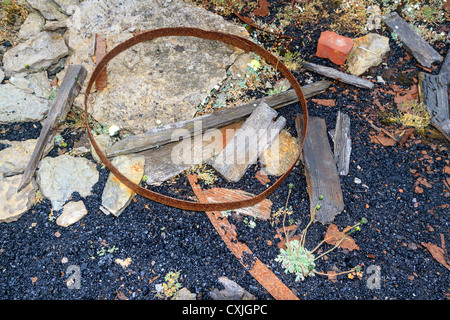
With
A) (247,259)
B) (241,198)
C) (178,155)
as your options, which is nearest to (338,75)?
(241,198)

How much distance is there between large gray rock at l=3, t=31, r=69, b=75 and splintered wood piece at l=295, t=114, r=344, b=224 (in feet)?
10.9

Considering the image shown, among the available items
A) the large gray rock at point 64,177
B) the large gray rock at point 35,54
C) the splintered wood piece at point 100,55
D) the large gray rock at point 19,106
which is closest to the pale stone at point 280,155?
the large gray rock at point 64,177

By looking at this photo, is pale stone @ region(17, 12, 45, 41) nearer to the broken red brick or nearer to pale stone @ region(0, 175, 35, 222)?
pale stone @ region(0, 175, 35, 222)

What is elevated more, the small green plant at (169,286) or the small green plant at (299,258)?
the small green plant at (299,258)

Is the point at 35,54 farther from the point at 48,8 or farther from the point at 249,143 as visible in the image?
the point at 249,143

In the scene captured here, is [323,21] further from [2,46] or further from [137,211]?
[2,46]

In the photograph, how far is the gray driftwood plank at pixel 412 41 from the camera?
4917 mm

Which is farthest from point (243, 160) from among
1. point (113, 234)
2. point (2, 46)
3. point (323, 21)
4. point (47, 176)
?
point (2, 46)

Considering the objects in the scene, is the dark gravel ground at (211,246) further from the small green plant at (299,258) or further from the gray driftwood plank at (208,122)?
the gray driftwood plank at (208,122)

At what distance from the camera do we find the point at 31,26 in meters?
4.84

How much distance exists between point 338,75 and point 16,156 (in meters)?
4.15

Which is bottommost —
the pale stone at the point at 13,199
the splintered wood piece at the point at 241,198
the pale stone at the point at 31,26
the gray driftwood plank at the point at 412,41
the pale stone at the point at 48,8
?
the pale stone at the point at 13,199

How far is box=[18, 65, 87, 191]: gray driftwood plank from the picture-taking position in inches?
149

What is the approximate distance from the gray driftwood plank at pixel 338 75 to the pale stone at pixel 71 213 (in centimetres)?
342
